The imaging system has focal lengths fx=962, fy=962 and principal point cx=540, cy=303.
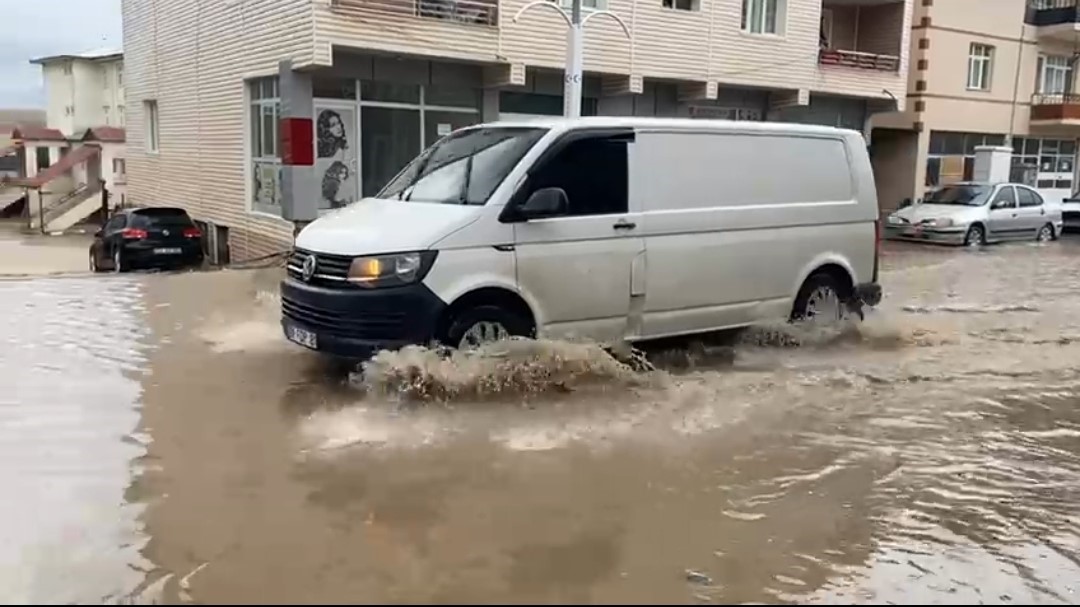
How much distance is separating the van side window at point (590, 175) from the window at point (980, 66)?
26118 millimetres

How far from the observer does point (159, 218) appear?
18.1 metres

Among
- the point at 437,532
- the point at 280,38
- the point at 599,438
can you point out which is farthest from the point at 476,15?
the point at 437,532

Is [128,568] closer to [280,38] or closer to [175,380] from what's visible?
[175,380]

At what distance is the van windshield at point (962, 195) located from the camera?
2252 cm

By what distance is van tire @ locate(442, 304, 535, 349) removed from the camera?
6832mm

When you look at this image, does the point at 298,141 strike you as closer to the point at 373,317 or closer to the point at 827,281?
the point at 827,281

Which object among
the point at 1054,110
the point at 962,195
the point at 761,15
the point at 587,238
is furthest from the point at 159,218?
the point at 1054,110

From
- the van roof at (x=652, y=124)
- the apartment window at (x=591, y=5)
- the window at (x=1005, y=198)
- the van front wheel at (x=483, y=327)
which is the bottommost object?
the van front wheel at (x=483, y=327)

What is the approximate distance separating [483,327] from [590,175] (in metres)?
1.50

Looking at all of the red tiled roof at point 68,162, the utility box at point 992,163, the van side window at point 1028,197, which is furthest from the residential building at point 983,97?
the red tiled roof at point 68,162

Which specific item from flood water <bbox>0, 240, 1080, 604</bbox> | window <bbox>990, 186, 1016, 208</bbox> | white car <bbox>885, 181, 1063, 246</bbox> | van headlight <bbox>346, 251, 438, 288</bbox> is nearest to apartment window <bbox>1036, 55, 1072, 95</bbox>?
white car <bbox>885, 181, 1063, 246</bbox>

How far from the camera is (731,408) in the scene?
22.6 ft

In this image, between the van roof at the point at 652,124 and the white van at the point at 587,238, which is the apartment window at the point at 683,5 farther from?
the van roof at the point at 652,124

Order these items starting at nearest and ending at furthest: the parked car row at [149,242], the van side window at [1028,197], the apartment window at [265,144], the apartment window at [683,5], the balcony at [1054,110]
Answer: the parked car row at [149,242] → the apartment window at [265,144] → the apartment window at [683,5] → the van side window at [1028,197] → the balcony at [1054,110]
